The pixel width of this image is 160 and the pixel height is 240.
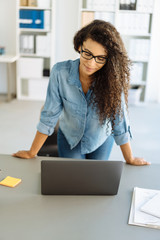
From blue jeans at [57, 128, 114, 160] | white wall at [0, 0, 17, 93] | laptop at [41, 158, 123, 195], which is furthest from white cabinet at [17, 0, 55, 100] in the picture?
laptop at [41, 158, 123, 195]

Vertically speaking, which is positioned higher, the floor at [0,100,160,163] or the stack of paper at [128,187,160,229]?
the stack of paper at [128,187,160,229]

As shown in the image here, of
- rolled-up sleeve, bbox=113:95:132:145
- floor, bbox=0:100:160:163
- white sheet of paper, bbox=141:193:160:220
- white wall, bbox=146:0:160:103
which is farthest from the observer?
white wall, bbox=146:0:160:103

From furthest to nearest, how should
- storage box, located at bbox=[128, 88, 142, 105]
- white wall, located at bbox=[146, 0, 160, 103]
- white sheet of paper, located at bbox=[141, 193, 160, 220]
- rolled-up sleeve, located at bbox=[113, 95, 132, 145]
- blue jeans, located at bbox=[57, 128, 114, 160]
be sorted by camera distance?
white wall, located at bbox=[146, 0, 160, 103]
storage box, located at bbox=[128, 88, 142, 105]
blue jeans, located at bbox=[57, 128, 114, 160]
rolled-up sleeve, located at bbox=[113, 95, 132, 145]
white sheet of paper, located at bbox=[141, 193, 160, 220]

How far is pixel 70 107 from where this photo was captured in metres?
1.78

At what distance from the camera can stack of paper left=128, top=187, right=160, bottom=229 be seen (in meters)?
1.25

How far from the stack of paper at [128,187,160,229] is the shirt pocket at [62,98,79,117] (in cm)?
54

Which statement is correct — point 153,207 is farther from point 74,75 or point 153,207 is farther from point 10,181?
point 74,75

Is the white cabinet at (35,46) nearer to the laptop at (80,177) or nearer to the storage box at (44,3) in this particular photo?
the storage box at (44,3)

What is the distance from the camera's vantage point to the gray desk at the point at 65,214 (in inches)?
46.3

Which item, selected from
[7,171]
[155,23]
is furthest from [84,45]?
[155,23]

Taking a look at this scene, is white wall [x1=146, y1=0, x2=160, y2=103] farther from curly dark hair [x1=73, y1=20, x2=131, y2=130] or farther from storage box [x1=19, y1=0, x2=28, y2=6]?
curly dark hair [x1=73, y1=20, x2=131, y2=130]

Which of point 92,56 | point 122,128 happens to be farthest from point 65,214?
point 92,56

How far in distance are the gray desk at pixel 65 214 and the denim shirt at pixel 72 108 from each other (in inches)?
10.4

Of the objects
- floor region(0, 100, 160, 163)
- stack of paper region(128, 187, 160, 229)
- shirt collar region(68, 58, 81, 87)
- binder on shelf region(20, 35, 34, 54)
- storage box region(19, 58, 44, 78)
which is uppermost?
shirt collar region(68, 58, 81, 87)
